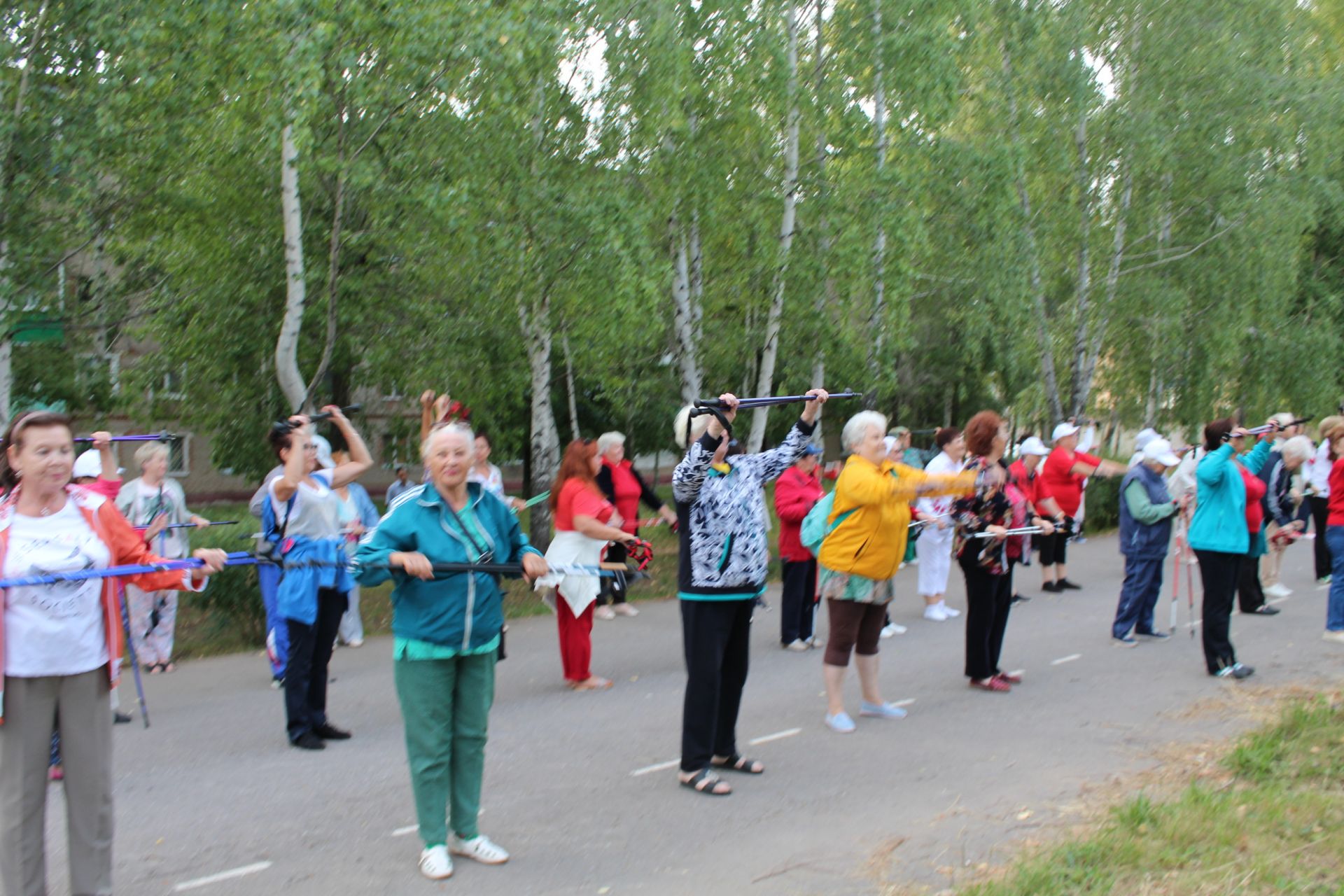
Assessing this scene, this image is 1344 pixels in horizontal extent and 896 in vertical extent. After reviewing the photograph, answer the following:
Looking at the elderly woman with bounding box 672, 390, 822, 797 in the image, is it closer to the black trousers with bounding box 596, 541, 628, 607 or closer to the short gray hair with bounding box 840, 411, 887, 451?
the short gray hair with bounding box 840, 411, 887, 451

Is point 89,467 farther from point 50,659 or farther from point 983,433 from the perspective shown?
point 983,433

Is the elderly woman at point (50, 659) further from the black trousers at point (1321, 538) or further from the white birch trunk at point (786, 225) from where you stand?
the black trousers at point (1321, 538)

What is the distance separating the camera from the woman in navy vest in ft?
35.3

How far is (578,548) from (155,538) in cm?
327

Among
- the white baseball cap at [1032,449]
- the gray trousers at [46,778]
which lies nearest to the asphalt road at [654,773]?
the gray trousers at [46,778]

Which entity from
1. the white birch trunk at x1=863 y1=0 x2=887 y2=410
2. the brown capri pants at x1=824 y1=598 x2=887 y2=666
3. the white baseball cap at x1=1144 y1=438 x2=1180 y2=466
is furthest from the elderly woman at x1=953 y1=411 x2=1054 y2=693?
the white birch trunk at x1=863 y1=0 x2=887 y2=410

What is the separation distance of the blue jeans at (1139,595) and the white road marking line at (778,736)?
14.8ft

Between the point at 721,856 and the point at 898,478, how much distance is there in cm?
269

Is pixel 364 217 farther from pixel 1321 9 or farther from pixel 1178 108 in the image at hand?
pixel 1321 9

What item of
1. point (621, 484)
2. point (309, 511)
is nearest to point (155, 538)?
point (309, 511)

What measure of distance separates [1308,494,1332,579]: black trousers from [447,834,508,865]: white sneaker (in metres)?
12.7

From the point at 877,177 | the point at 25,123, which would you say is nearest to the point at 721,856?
the point at 25,123

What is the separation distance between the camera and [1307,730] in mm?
7172

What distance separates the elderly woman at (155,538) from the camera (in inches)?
376
